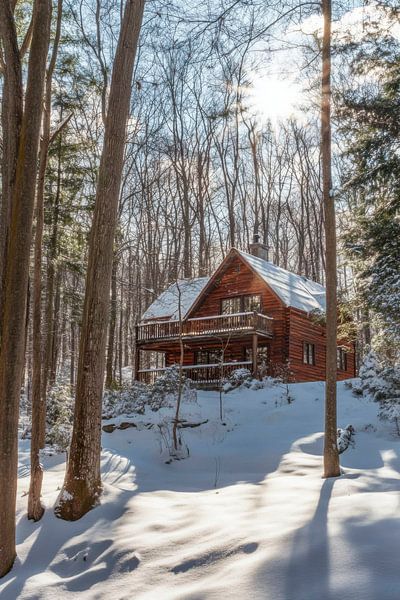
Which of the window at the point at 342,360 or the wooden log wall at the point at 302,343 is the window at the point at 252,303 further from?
the window at the point at 342,360

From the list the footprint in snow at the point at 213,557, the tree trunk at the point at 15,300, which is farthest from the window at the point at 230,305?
the footprint in snow at the point at 213,557

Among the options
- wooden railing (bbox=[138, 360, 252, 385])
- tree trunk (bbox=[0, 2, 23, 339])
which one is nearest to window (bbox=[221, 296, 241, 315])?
wooden railing (bbox=[138, 360, 252, 385])

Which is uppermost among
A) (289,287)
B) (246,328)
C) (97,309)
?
(289,287)

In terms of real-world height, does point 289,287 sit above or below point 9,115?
above

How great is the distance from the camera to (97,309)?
7.15m

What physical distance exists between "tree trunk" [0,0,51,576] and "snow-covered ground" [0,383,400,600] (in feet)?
2.56

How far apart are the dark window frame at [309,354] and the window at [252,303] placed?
288 cm

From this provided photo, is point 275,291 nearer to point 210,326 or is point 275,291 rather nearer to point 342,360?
point 210,326

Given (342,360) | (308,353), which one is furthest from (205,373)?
(342,360)

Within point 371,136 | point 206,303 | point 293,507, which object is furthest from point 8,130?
point 206,303

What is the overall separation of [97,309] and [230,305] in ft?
58.2

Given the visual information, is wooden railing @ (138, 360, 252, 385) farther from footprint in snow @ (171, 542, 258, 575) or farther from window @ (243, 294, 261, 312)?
footprint in snow @ (171, 542, 258, 575)

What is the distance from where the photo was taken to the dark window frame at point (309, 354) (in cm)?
2392

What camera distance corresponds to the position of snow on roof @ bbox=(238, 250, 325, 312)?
74.6 feet
